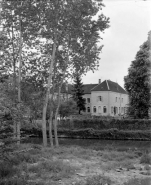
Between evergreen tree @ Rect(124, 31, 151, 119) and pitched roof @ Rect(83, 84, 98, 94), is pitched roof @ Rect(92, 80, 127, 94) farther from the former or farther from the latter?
evergreen tree @ Rect(124, 31, 151, 119)

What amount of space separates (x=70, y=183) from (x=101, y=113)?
2044 inches

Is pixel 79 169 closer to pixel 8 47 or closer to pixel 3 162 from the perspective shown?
pixel 3 162

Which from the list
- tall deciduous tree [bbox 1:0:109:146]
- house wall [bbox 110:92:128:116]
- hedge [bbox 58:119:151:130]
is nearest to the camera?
tall deciduous tree [bbox 1:0:109:146]

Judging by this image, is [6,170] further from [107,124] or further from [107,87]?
[107,87]

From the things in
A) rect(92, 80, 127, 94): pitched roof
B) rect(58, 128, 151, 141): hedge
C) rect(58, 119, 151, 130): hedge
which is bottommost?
rect(58, 128, 151, 141): hedge

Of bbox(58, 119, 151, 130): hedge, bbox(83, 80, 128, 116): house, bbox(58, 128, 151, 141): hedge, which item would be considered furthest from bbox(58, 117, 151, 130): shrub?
bbox(83, 80, 128, 116): house

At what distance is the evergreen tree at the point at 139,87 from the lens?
34.8 meters

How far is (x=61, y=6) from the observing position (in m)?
13.5

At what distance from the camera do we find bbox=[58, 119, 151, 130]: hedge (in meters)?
33.4

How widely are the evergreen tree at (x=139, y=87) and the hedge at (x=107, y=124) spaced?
223 cm

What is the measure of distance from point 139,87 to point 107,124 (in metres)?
7.37

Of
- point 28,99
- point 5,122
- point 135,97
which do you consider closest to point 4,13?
point 28,99

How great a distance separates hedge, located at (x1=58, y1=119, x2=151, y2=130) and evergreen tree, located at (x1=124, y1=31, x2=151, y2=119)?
87.8 inches

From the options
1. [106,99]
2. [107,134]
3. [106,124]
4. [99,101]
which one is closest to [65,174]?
[107,134]
